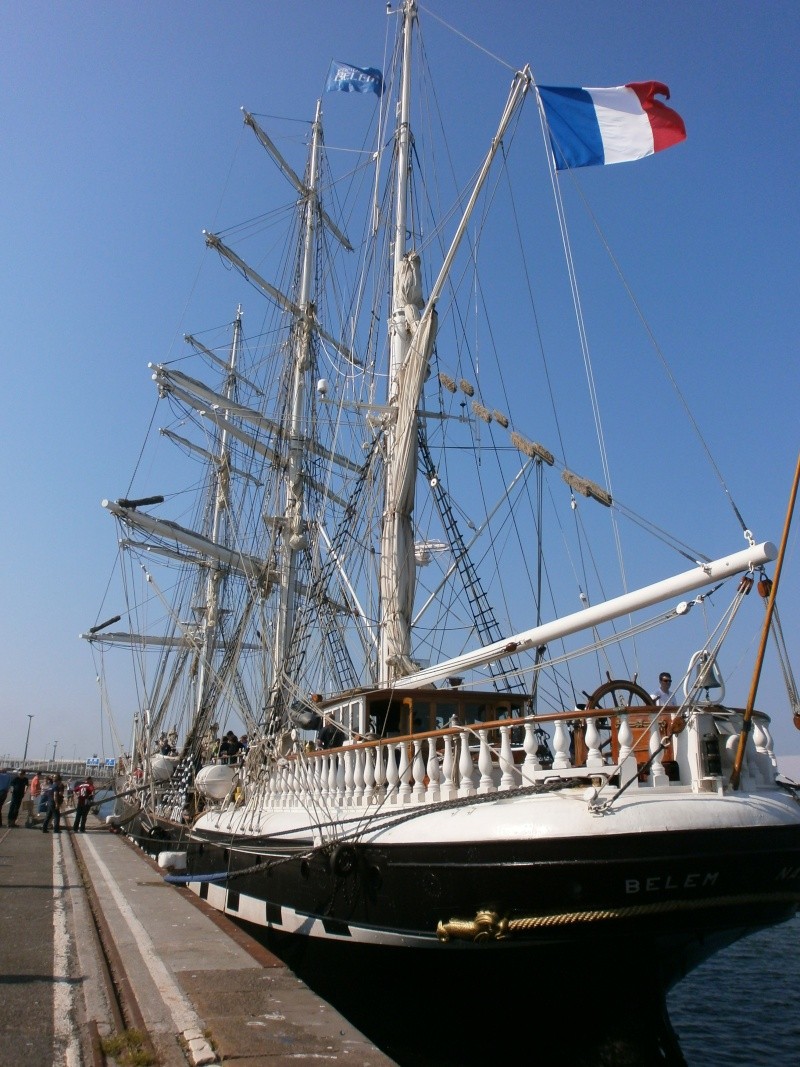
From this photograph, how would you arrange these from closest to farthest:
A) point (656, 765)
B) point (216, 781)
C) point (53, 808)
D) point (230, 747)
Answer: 1. point (656, 765)
2. point (216, 781)
3. point (230, 747)
4. point (53, 808)

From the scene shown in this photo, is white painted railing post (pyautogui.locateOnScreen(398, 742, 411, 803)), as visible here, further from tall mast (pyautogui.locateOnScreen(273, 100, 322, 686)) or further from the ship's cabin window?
tall mast (pyautogui.locateOnScreen(273, 100, 322, 686))

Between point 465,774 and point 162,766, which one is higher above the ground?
point 465,774

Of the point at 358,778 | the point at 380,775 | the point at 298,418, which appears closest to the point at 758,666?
the point at 380,775

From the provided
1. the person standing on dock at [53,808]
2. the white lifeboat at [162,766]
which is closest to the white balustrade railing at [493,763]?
the person standing on dock at [53,808]

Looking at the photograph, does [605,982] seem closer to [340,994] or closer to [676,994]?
[340,994]

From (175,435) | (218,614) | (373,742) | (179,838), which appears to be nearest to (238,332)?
(175,435)

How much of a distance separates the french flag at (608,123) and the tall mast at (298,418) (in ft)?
46.0

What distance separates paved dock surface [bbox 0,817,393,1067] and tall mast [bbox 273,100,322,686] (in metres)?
11.8

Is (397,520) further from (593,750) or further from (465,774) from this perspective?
(593,750)

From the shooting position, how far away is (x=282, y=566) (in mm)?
25875

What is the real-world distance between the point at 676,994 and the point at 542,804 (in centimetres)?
870

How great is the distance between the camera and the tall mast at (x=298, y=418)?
25156 millimetres

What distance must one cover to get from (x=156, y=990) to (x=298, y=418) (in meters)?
23.5

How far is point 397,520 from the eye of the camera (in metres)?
14.9
